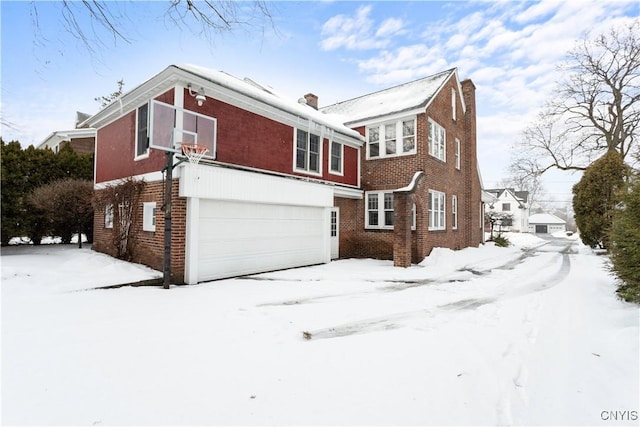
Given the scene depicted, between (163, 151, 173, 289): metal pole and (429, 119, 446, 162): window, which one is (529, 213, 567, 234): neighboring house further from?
(163, 151, 173, 289): metal pole

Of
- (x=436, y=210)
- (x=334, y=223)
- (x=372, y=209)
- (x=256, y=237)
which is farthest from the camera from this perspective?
(x=372, y=209)

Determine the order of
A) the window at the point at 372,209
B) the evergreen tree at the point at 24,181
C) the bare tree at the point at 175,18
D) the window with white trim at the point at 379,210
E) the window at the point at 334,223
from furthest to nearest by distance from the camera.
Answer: the window at the point at 372,209 → the window at the point at 334,223 → the window with white trim at the point at 379,210 → the evergreen tree at the point at 24,181 → the bare tree at the point at 175,18

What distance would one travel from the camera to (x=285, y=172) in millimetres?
10555

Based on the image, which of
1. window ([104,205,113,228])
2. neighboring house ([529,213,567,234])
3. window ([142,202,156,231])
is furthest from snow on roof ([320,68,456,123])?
neighboring house ([529,213,567,234])

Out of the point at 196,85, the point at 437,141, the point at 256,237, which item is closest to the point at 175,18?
the point at 196,85

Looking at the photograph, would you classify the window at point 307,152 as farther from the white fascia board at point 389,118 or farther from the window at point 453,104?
the window at point 453,104

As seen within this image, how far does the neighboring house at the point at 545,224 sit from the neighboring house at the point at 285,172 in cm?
5236

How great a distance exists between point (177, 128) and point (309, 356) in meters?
6.55

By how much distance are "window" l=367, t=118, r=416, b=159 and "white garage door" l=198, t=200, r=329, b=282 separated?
441cm

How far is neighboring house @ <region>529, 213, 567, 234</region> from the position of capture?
186 ft

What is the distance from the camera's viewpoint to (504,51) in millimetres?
10188

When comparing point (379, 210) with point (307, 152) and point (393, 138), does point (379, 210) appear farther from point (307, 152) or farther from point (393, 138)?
point (307, 152)

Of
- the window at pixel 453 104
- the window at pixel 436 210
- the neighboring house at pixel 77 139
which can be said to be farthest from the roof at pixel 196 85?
the window at pixel 453 104

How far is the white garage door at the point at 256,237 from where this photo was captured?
26.1 feet
